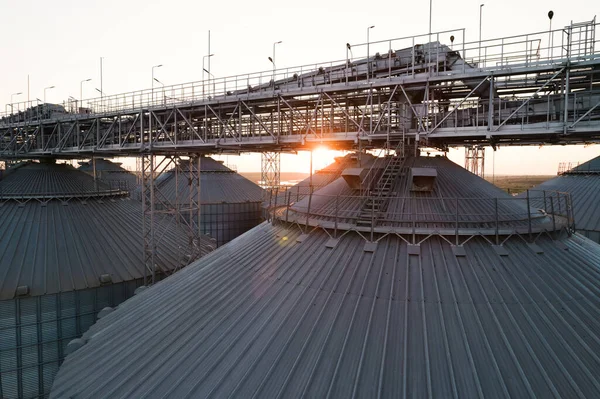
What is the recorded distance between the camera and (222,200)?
148 feet

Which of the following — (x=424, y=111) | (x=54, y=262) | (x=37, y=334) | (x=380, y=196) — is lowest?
(x=37, y=334)

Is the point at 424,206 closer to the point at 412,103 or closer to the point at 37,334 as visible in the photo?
the point at 412,103

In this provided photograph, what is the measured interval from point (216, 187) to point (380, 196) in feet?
116

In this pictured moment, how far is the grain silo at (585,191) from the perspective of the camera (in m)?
30.5

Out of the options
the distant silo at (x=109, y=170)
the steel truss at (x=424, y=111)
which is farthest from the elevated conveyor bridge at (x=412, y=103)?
the distant silo at (x=109, y=170)

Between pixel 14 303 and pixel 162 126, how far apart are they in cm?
1418

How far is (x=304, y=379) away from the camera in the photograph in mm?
8852

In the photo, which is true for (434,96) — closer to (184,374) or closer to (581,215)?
(184,374)

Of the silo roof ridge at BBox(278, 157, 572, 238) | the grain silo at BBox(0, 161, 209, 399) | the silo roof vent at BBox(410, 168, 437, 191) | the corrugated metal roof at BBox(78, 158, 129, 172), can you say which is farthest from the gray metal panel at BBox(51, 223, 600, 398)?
the corrugated metal roof at BBox(78, 158, 129, 172)

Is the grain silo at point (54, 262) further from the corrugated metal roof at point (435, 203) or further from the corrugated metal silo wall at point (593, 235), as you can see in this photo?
the corrugated metal silo wall at point (593, 235)

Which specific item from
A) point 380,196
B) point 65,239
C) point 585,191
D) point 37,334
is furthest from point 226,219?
point 585,191

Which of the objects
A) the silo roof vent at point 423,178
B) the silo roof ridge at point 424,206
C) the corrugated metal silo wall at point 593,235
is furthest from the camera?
the corrugated metal silo wall at point 593,235

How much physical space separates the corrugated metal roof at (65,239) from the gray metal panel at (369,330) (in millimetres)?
10353

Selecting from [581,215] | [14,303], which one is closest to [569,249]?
[581,215]
